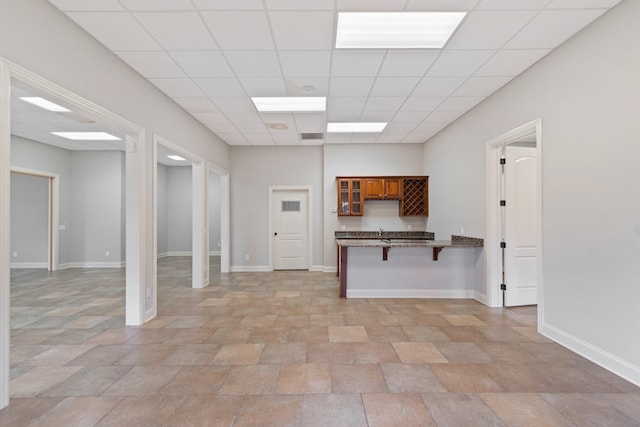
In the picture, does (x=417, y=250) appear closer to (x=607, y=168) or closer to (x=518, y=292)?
(x=518, y=292)

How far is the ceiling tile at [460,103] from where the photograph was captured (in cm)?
452

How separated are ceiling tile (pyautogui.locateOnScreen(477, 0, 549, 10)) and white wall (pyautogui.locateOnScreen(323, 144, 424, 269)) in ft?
15.6

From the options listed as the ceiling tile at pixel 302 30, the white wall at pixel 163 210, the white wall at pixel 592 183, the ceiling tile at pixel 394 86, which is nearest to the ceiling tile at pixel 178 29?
the ceiling tile at pixel 302 30

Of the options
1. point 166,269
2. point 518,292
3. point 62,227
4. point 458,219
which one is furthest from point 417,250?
point 62,227

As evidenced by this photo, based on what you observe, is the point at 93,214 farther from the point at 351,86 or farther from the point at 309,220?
the point at 351,86

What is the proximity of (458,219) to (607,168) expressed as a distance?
2.92m

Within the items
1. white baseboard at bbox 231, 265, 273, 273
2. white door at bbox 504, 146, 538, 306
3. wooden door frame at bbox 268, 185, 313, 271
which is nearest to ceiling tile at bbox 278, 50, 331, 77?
white door at bbox 504, 146, 538, 306

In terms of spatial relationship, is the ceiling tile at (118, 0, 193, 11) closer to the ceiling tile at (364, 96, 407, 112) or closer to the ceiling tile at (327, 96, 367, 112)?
the ceiling tile at (327, 96, 367, 112)

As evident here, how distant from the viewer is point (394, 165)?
24.1ft

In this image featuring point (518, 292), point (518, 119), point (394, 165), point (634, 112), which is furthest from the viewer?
point (394, 165)

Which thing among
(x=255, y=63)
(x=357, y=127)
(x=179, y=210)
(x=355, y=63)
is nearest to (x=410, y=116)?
(x=357, y=127)

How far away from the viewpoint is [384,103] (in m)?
4.71

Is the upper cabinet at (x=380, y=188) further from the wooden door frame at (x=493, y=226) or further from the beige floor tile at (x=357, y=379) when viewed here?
the beige floor tile at (x=357, y=379)

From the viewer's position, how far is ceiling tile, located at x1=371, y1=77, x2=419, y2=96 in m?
3.88
